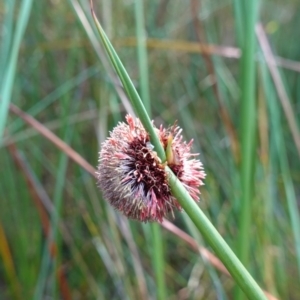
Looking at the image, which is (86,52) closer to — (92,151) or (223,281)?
(92,151)

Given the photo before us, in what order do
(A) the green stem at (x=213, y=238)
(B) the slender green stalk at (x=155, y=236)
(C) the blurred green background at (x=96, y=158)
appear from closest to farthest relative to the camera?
(A) the green stem at (x=213, y=238) → (B) the slender green stalk at (x=155, y=236) → (C) the blurred green background at (x=96, y=158)

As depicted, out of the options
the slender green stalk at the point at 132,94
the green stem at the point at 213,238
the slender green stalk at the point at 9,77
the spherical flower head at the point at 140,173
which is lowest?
the green stem at the point at 213,238

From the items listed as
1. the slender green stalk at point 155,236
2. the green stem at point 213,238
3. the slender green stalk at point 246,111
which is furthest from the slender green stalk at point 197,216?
the slender green stalk at point 155,236

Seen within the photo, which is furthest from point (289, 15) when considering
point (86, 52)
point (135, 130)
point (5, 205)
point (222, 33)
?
→ point (135, 130)

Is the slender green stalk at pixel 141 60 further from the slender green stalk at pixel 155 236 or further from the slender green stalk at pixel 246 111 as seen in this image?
the slender green stalk at pixel 246 111

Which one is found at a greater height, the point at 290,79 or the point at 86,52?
the point at 86,52

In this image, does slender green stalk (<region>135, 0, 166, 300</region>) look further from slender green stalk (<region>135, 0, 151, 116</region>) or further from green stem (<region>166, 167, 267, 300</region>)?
green stem (<region>166, 167, 267, 300</region>)

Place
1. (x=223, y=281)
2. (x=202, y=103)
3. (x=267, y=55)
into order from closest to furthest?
(x=267, y=55) < (x=223, y=281) < (x=202, y=103)

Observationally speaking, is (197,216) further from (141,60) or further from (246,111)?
(141,60)
